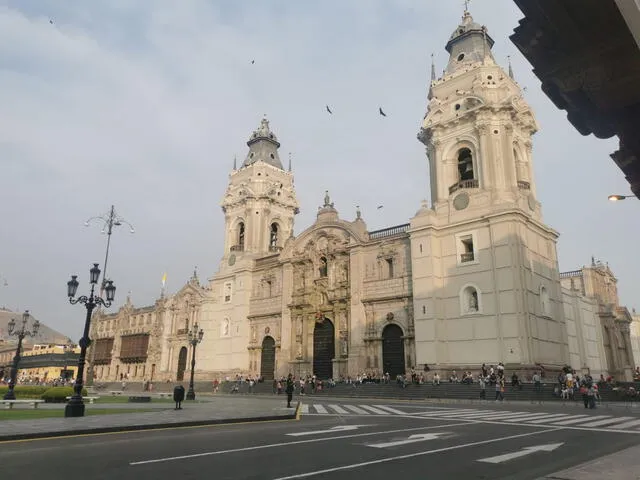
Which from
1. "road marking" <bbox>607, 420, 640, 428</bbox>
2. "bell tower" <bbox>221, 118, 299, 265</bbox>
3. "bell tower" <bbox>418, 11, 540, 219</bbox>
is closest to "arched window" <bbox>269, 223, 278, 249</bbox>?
"bell tower" <bbox>221, 118, 299, 265</bbox>

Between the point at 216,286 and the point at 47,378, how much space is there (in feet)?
153

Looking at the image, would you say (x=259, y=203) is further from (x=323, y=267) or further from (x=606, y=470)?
(x=606, y=470)

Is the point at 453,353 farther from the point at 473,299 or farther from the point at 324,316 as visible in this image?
the point at 324,316

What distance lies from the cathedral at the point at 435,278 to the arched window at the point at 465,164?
93 mm

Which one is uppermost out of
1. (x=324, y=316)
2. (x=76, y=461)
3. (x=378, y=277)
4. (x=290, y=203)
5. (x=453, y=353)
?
(x=290, y=203)

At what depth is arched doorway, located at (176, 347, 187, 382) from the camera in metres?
56.3

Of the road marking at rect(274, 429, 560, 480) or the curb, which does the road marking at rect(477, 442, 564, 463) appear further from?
the curb

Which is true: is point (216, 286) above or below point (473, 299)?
above

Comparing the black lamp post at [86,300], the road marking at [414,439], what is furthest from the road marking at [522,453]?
the black lamp post at [86,300]

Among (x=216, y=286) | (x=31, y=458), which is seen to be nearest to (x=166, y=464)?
(x=31, y=458)

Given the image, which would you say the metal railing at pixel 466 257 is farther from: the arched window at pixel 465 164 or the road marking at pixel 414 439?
the road marking at pixel 414 439

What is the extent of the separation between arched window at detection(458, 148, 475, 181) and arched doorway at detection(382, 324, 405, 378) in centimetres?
1365

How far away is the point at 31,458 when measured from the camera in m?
8.44

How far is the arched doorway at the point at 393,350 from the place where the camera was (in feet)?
124
